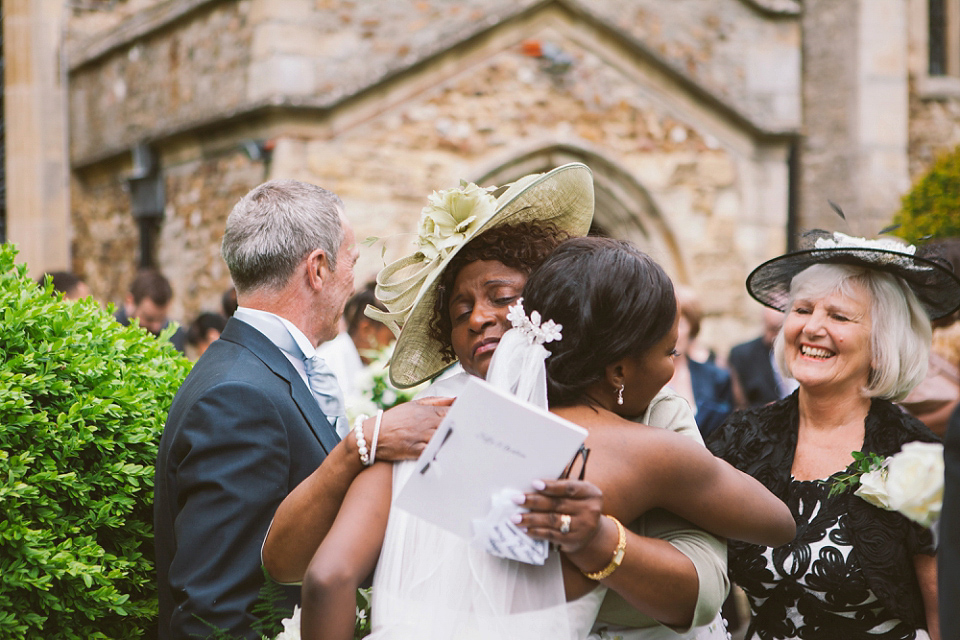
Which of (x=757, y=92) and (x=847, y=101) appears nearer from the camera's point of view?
(x=757, y=92)

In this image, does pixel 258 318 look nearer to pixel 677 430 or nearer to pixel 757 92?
pixel 677 430

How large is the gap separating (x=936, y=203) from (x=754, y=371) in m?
2.56

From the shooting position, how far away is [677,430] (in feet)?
7.21

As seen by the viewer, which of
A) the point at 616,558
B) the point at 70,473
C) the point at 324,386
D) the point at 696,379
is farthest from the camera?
the point at 696,379

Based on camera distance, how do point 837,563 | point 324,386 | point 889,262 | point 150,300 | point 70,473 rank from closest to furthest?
point 70,473
point 837,563
point 324,386
point 889,262
point 150,300

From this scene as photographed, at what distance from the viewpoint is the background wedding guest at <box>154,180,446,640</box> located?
2424mm

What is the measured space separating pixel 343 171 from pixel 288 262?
6.20m

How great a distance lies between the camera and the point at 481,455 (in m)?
1.73

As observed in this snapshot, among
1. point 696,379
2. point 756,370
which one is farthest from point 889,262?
point 756,370

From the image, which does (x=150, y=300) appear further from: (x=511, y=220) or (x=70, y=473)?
(x=511, y=220)

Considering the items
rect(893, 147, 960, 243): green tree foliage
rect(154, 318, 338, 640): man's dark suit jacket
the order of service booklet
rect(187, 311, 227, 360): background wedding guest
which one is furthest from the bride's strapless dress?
rect(893, 147, 960, 243): green tree foliage

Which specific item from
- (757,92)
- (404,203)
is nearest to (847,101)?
(757,92)

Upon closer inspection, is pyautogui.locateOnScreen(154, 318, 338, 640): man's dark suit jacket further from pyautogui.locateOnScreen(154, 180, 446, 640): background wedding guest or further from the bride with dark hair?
the bride with dark hair

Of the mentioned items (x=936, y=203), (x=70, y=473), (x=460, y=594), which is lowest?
(x=460, y=594)
